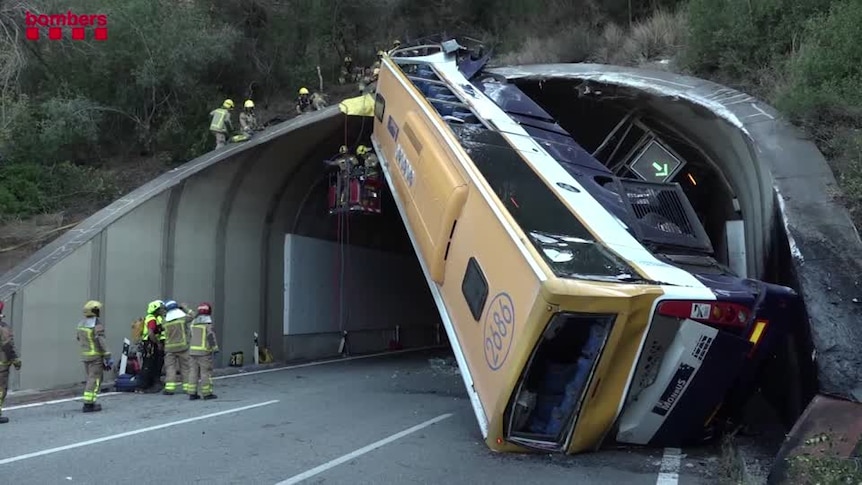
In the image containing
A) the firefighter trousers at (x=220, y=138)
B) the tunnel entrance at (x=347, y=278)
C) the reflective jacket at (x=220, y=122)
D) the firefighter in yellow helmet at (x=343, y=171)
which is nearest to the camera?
the firefighter in yellow helmet at (x=343, y=171)

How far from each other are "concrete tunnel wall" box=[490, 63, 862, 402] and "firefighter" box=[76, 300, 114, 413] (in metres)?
8.06

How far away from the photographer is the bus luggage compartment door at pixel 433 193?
25.6 ft

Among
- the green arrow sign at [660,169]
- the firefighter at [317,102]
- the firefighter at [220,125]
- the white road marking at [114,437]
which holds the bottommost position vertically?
the white road marking at [114,437]

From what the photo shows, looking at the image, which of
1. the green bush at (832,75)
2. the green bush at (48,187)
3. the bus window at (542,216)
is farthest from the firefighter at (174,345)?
the green bush at (832,75)

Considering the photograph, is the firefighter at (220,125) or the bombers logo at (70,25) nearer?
the firefighter at (220,125)

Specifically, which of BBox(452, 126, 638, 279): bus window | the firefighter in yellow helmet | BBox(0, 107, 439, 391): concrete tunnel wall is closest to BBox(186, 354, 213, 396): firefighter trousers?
BBox(0, 107, 439, 391): concrete tunnel wall

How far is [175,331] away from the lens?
1141cm

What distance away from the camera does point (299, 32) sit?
22.9 metres

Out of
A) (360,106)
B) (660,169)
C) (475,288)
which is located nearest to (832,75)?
(660,169)

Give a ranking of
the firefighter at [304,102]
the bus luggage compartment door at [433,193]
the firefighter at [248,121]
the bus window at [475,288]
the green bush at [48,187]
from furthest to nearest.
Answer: the firefighter at [304,102]
the firefighter at [248,121]
the green bush at [48,187]
the bus luggage compartment door at [433,193]
the bus window at [475,288]

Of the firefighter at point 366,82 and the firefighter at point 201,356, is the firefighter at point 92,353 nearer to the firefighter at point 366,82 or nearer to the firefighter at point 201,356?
the firefighter at point 201,356

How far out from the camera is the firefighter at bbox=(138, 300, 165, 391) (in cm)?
1212

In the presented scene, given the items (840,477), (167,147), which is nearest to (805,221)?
(840,477)

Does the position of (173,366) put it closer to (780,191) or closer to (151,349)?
(151,349)
